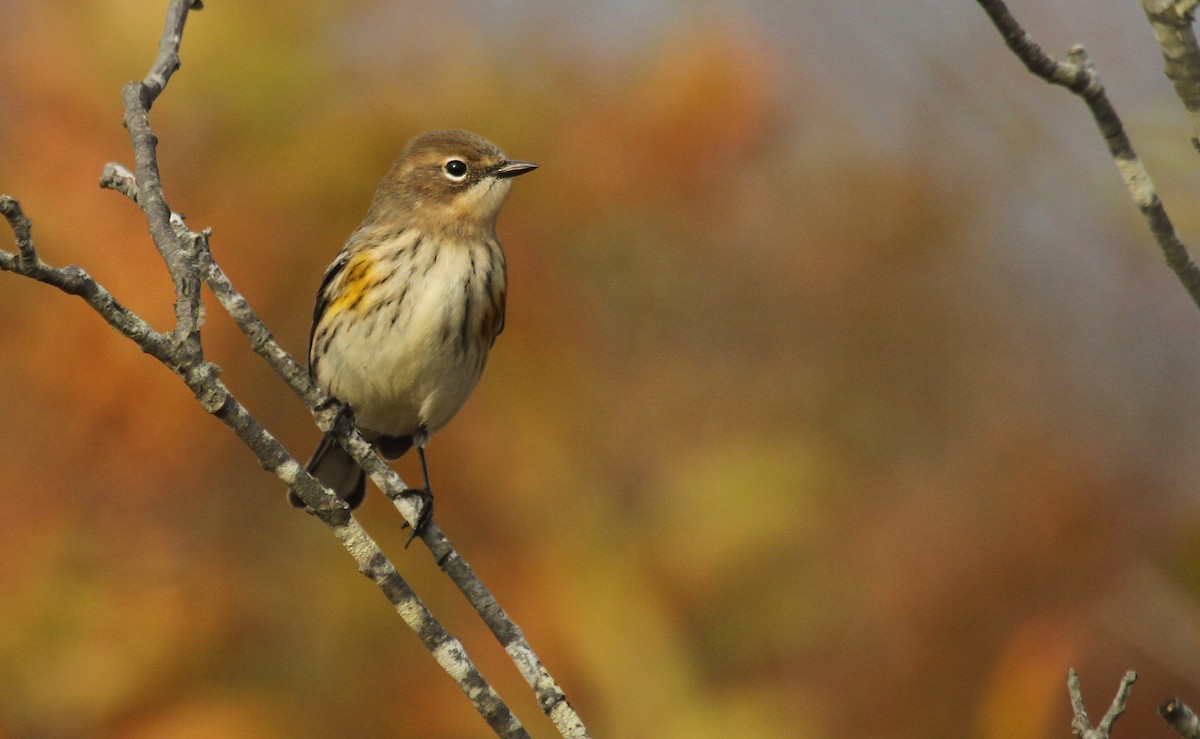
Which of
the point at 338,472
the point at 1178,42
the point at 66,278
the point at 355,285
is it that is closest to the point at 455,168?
the point at 355,285

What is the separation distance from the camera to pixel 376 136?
8.96m

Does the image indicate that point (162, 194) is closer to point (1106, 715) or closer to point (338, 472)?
point (1106, 715)

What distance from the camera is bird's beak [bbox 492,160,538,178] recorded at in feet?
20.9

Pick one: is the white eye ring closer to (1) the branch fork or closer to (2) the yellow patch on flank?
(2) the yellow patch on flank

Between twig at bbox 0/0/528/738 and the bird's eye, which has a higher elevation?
the bird's eye

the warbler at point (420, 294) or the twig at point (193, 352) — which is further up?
the warbler at point (420, 294)

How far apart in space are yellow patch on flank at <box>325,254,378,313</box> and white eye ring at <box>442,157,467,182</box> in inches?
27.9

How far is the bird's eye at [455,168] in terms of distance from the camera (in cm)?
654

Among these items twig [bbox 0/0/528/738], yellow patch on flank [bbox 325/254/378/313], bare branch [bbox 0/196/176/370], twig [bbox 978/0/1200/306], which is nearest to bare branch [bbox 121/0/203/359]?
twig [bbox 0/0/528/738]

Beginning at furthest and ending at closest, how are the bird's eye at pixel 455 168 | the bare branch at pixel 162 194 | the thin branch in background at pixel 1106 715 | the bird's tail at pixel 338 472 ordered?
1. the bird's tail at pixel 338 472
2. the bird's eye at pixel 455 168
3. the bare branch at pixel 162 194
4. the thin branch in background at pixel 1106 715

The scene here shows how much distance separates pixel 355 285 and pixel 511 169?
104cm

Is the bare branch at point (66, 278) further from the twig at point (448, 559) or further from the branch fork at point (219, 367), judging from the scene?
the twig at point (448, 559)

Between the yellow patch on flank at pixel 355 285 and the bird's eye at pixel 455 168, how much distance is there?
0.71 m

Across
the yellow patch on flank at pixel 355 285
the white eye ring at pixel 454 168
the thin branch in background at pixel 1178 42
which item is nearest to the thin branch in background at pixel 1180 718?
the thin branch in background at pixel 1178 42
